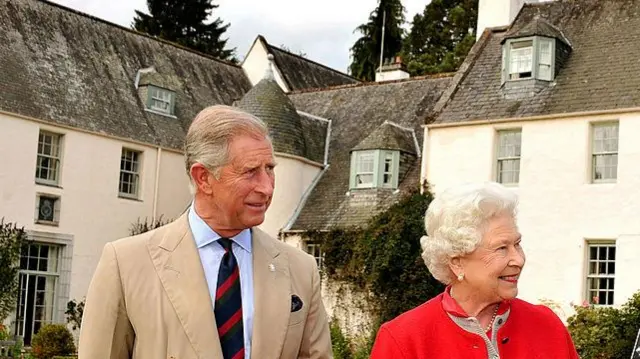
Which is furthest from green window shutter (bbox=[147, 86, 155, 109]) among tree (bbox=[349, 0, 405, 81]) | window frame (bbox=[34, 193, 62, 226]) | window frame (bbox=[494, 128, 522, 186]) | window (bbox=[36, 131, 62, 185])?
tree (bbox=[349, 0, 405, 81])

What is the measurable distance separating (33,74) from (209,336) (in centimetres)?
2297

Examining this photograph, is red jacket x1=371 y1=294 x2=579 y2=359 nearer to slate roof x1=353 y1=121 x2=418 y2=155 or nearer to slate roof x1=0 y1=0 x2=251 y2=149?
slate roof x1=0 y1=0 x2=251 y2=149

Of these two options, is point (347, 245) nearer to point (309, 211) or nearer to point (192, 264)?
point (309, 211)

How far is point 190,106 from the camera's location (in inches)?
1177

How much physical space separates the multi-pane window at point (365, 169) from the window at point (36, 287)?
7.64 meters

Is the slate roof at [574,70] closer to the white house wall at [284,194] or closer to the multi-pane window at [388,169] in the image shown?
the multi-pane window at [388,169]

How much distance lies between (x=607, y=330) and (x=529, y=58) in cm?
676

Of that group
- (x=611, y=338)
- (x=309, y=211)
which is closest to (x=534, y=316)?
(x=611, y=338)

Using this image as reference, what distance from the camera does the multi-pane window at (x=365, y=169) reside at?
26.2 meters

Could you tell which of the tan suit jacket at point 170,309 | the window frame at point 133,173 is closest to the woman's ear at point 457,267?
the tan suit jacket at point 170,309

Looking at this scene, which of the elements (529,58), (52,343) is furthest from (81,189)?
(529,58)

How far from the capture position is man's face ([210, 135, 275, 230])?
4012mm

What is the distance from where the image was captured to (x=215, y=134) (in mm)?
4055

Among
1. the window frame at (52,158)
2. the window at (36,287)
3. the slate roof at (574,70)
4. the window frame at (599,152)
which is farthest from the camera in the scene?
the window frame at (52,158)
